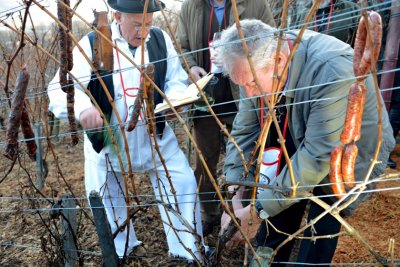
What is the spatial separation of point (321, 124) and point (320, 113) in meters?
0.04

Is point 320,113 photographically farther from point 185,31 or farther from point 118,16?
point 185,31

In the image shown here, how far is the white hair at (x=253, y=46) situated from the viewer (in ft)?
4.32

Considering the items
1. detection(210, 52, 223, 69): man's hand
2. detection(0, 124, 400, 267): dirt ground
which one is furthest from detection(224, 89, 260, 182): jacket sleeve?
detection(0, 124, 400, 267): dirt ground

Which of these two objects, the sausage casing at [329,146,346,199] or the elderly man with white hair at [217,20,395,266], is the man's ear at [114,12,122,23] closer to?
the elderly man with white hair at [217,20,395,266]

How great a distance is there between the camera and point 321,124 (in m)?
1.37

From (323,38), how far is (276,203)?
2.24ft

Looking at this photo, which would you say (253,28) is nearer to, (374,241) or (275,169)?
(275,169)

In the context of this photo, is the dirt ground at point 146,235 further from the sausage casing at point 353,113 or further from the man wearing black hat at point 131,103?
the sausage casing at point 353,113

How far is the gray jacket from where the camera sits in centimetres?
134

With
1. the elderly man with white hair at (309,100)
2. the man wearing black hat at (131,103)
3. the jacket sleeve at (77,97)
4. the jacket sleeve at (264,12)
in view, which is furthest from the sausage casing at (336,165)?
the jacket sleeve at (264,12)

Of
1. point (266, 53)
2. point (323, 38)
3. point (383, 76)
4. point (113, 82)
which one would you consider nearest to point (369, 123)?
point (323, 38)

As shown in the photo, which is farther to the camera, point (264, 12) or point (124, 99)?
point (264, 12)

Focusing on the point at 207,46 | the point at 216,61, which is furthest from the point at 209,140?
the point at 216,61

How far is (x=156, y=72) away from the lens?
2139 millimetres
